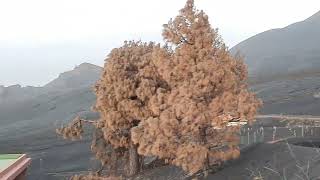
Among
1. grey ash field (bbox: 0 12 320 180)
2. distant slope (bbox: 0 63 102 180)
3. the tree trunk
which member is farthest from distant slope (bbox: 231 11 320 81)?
the tree trunk

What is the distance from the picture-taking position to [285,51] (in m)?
98.1

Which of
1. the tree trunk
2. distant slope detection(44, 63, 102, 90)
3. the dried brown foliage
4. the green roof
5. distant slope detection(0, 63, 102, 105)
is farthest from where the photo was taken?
distant slope detection(44, 63, 102, 90)

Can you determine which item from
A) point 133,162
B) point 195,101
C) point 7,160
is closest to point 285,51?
point 133,162

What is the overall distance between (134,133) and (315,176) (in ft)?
23.6

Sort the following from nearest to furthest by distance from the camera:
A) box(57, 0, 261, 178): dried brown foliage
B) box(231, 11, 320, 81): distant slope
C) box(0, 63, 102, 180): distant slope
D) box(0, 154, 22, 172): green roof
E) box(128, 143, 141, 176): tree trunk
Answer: box(0, 154, 22, 172): green roof, box(57, 0, 261, 178): dried brown foliage, box(128, 143, 141, 176): tree trunk, box(0, 63, 102, 180): distant slope, box(231, 11, 320, 81): distant slope

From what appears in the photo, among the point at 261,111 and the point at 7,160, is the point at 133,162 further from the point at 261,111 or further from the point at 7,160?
the point at 261,111

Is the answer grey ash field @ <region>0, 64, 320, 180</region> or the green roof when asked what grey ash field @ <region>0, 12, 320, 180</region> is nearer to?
grey ash field @ <region>0, 64, 320, 180</region>

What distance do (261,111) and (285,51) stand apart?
52520 mm

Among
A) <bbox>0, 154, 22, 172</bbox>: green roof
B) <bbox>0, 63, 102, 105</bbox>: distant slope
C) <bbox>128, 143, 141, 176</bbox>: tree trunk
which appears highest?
<bbox>0, 63, 102, 105</bbox>: distant slope

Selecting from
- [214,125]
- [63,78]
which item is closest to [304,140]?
[214,125]

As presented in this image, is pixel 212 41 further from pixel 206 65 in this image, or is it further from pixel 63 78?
pixel 63 78

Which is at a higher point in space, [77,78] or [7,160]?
[77,78]

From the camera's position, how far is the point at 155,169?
23.9m

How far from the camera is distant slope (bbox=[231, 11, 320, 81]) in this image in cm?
8150
